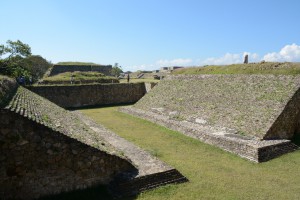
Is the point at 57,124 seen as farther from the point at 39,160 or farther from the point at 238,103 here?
the point at 238,103

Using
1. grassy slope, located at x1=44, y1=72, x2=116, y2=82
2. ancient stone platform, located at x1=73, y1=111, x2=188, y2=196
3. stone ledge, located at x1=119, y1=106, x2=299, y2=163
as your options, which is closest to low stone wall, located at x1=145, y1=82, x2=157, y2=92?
grassy slope, located at x1=44, y1=72, x2=116, y2=82

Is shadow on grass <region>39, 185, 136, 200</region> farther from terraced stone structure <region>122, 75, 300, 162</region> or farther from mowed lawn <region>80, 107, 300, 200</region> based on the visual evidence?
terraced stone structure <region>122, 75, 300, 162</region>

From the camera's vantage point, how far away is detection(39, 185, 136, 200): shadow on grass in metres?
6.41

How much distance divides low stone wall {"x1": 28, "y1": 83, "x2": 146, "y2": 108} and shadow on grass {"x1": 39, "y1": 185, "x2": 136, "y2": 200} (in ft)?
53.1

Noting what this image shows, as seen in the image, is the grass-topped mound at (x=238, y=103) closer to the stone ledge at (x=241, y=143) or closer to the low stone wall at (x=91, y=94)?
the stone ledge at (x=241, y=143)

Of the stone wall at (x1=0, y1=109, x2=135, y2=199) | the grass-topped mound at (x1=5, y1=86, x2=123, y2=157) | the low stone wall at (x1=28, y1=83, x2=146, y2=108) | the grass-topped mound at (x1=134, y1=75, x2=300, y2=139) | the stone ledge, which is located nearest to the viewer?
the stone wall at (x1=0, y1=109, x2=135, y2=199)

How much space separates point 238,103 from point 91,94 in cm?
1421

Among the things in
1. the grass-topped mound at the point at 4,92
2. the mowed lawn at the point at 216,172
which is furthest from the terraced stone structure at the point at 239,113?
the grass-topped mound at the point at 4,92

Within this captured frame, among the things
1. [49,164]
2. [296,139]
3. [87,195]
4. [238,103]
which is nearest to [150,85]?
[238,103]

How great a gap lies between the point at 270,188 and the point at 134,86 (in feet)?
62.6

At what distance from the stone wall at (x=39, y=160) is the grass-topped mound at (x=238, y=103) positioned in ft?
22.7

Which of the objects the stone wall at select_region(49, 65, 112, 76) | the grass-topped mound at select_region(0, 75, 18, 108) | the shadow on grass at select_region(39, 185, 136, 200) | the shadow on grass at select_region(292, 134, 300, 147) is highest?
the stone wall at select_region(49, 65, 112, 76)

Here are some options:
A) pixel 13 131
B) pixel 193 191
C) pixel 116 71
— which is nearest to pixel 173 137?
pixel 193 191

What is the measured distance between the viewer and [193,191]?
23.2 feet
